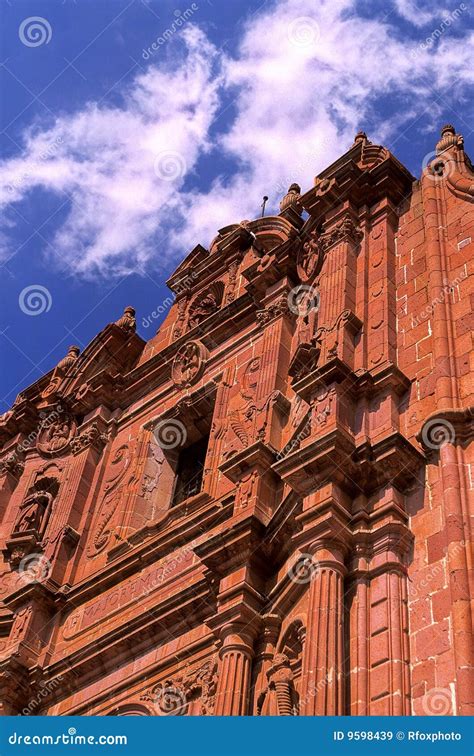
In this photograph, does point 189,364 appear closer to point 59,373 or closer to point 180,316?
point 180,316

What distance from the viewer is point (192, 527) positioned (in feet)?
60.8

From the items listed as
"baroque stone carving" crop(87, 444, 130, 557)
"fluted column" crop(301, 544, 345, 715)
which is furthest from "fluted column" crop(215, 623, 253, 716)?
"baroque stone carving" crop(87, 444, 130, 557)

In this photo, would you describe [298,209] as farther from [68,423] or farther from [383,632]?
[383,632]

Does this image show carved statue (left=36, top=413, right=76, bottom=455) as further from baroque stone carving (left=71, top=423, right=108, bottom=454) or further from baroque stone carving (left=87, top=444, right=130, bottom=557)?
baroque stone carving (left=87, top=444, right=130, bottom=557)

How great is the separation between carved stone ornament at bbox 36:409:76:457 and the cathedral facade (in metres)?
0.07

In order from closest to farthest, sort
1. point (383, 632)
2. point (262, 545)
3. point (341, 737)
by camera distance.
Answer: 1. point (341, 737)
2. point (383, 632)
3. point (262, 545)

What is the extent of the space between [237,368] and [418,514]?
8.14m

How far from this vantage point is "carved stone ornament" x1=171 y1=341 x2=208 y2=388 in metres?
22.4

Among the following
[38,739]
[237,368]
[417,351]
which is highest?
[237,368]

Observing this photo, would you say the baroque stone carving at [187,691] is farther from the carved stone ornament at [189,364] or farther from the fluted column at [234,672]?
the carved stone ornament at [189,364]

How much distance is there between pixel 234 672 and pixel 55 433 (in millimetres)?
12151

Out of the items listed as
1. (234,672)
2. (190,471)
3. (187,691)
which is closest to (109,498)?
(190,471)

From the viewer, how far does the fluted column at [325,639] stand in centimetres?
1183

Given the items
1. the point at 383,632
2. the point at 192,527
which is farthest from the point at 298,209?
the point at 383,632
